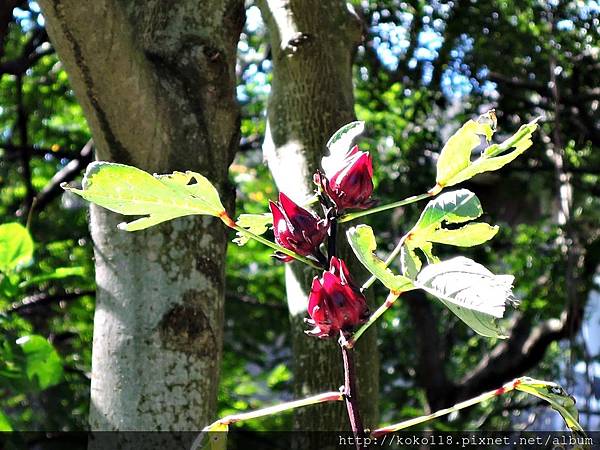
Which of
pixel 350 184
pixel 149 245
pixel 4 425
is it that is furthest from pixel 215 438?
pixel 4 425

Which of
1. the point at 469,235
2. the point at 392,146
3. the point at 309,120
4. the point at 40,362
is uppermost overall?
the point at 392,146

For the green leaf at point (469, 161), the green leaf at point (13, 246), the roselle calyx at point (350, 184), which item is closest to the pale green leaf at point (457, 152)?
the green leaf at point (469, 161)

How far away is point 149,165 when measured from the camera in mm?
1974

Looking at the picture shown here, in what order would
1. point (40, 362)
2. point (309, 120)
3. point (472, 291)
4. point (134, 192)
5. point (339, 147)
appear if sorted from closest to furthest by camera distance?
point (472, 291), point (134, 192), point (339, 147), point (40, 362), point (309, 120)

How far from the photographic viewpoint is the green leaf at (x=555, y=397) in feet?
3.37

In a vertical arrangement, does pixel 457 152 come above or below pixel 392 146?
below

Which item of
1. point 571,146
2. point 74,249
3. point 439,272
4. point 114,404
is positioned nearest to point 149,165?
point 114,404

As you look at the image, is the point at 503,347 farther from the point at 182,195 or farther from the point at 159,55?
the point at 182,195

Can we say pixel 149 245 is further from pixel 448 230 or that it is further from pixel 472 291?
pixel 472 291

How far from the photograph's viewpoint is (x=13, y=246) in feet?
7.88

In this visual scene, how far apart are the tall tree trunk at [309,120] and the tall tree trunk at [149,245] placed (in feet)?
1.40

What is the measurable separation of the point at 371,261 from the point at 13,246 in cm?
170

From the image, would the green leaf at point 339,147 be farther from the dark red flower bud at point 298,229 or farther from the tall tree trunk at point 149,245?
the tall tree trunk at point 149,245

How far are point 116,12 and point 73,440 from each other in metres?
2.30
